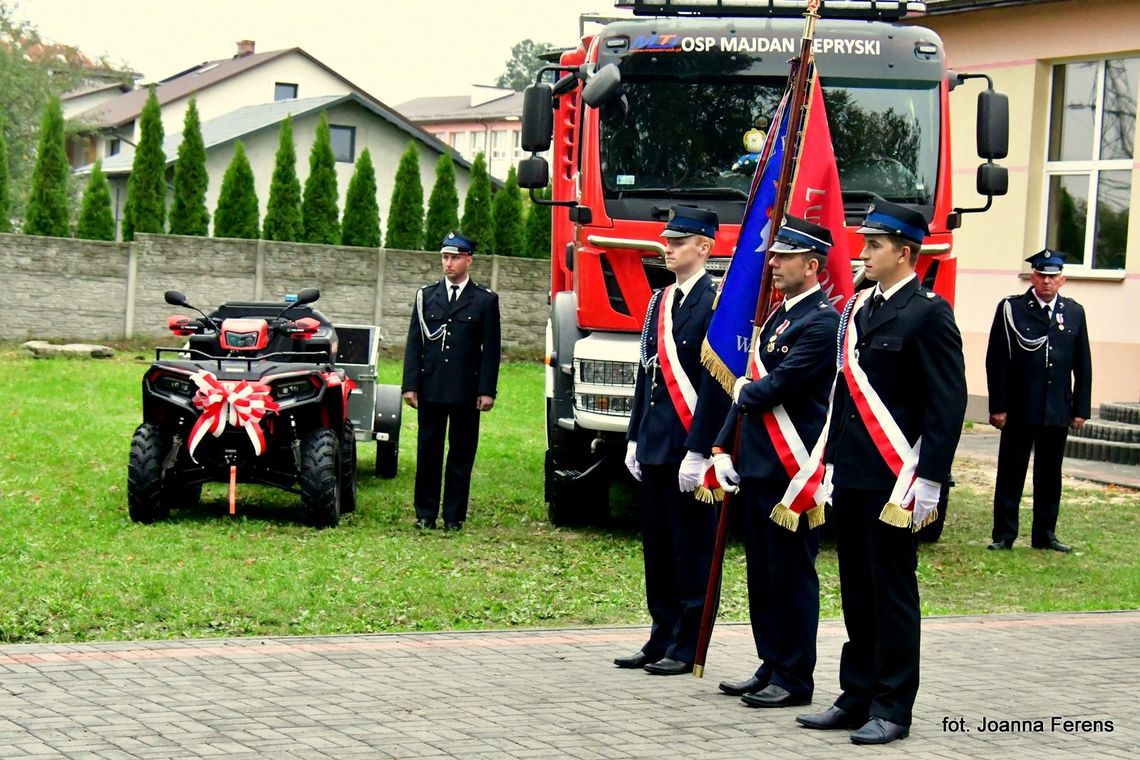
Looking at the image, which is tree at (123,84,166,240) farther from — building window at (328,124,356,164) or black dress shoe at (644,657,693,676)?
black dress shoe at (644,657,693,676)

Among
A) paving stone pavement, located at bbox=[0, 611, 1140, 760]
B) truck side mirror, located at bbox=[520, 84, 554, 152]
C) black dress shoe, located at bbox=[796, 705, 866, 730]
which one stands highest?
truck side mirror, located at bbox=[520, 84, 554, 152]

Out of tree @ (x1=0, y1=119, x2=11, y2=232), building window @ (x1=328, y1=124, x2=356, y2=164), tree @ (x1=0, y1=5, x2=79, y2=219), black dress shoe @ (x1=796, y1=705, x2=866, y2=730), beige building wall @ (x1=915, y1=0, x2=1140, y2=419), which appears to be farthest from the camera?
tree @ (x1=0, y1=5, x2=79, y2=219)

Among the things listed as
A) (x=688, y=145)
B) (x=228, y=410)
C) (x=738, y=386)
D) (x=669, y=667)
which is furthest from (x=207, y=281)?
(x=738, y=386)

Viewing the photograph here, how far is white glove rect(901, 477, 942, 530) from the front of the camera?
5918 mm

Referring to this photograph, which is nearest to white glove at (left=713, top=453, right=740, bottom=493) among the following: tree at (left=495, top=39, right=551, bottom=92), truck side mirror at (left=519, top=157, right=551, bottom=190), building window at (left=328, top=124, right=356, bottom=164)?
truck side mirror at (left=519, top=157, right=551, bottom=190)

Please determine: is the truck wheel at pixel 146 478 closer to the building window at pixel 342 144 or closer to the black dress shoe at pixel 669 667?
the black dress shoe at pixel 669 667

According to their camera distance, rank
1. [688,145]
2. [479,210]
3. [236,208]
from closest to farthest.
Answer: [688,145]
[236,208]
[479,210]

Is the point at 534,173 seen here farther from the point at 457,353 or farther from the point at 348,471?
the point at 348,471

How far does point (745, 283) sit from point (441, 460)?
15.7 feet

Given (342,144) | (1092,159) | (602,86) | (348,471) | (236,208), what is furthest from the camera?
(342,144)

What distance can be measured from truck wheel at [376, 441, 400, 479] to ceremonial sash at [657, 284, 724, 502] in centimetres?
732

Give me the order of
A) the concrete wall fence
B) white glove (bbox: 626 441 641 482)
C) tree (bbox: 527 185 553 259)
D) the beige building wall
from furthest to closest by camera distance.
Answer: tree (bbox: 527 185 553 259)
the concrete wall fence
the beige building wall
white glove (bbox: 626 441 641 482)

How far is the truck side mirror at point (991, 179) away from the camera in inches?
455

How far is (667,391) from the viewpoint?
734 cm
